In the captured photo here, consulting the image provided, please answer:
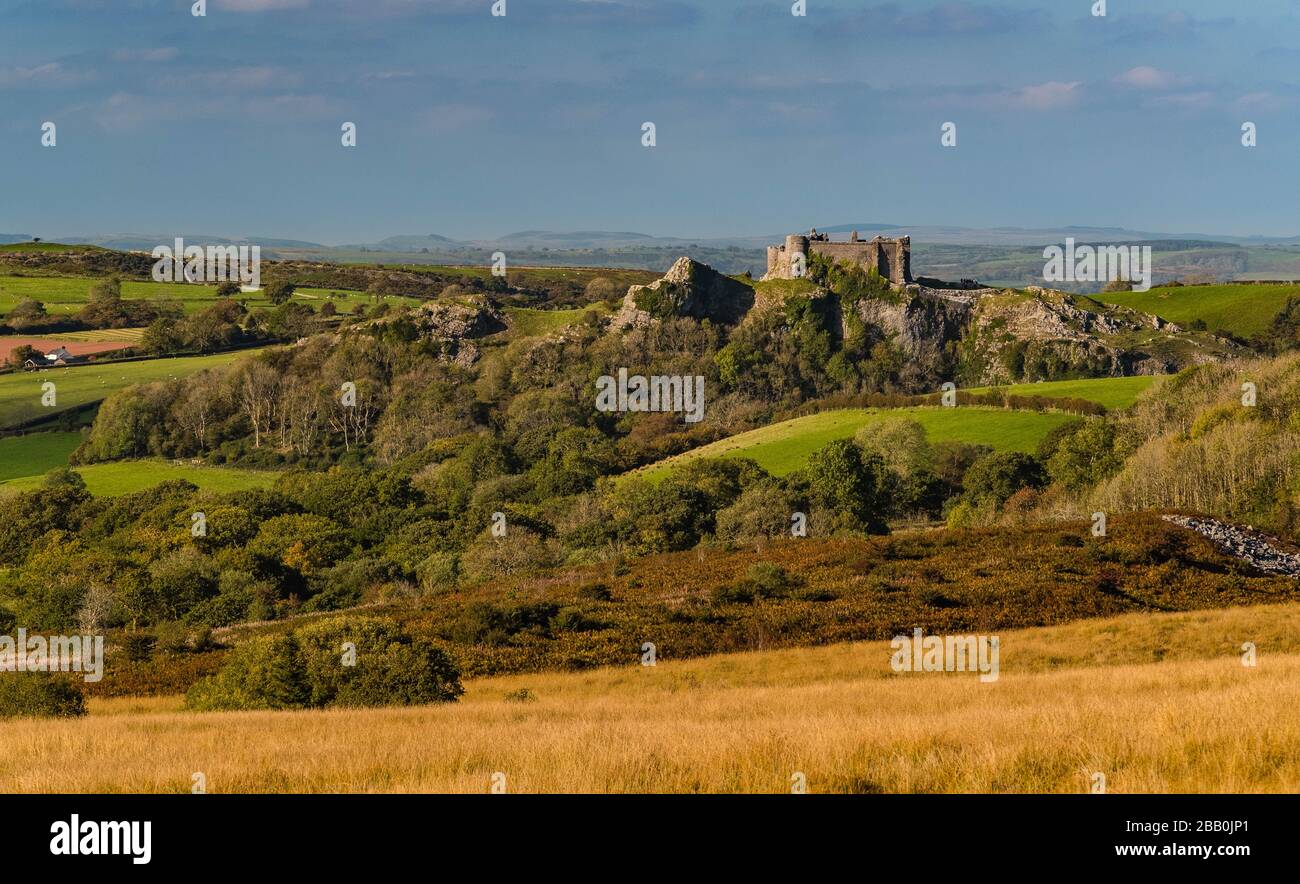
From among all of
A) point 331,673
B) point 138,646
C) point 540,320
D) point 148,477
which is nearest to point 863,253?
point 540,320

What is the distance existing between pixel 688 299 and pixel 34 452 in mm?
78673

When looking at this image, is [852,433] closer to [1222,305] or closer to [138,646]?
[138,646]

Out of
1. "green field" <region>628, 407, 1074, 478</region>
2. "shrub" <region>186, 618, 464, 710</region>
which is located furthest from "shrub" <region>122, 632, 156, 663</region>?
"green field" <region>628, 407, 1074, 478</region>

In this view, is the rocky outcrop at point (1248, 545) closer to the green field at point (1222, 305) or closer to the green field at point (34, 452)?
the green field at point (34, 452)

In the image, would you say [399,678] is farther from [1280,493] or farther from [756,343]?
[756,343]

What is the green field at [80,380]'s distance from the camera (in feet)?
440

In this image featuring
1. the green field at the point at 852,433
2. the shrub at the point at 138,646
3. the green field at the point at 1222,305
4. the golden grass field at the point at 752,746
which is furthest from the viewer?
the green field at the point at 1222,305

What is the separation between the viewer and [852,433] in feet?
366

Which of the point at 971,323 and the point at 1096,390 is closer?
the point at 1096,390

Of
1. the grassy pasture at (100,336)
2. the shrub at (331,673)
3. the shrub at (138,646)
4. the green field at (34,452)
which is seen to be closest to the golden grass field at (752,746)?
Result: the shrub at (331,673)

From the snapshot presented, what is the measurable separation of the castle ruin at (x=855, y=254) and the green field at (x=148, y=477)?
250 feet

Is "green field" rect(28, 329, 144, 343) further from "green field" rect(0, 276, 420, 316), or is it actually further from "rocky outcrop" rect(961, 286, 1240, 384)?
"rocky outcrop" rect(961, 286, 1240, 384)

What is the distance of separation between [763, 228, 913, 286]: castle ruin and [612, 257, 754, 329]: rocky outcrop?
6989mm
